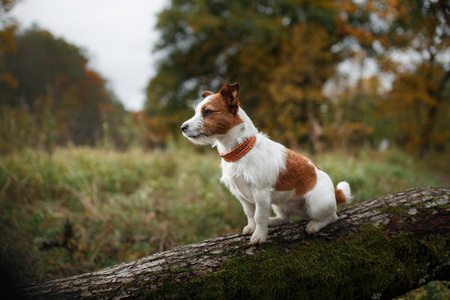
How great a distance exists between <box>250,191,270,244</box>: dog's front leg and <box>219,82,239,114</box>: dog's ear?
78 cm

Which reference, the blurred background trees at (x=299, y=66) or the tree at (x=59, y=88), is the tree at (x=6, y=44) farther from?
the blurred background trees at (x=299, y=66)

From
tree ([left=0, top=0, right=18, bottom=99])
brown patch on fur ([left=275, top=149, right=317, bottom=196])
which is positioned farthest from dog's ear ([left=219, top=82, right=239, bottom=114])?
tree ([left=0, top=0, right=18, bottom=99])

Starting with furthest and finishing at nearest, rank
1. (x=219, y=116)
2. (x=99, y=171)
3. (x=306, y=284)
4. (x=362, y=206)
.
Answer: (x=99, y=171), (x=362, y=206), (x=219, y=116), (x=306, y=284)

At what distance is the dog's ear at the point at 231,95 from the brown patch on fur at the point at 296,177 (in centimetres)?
74

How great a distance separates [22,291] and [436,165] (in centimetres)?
1235

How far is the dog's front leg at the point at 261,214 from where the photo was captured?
210 centimetres

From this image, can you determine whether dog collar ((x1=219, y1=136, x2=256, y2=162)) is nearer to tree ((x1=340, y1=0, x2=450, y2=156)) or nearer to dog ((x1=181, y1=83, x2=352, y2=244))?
dog ((x1=181, y1=83, x2=352, y2=244))

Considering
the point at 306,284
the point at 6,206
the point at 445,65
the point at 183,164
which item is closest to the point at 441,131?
the point at 445,65

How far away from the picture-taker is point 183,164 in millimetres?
6879

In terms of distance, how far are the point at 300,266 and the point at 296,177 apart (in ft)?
2.56

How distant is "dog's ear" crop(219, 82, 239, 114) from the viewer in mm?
1987

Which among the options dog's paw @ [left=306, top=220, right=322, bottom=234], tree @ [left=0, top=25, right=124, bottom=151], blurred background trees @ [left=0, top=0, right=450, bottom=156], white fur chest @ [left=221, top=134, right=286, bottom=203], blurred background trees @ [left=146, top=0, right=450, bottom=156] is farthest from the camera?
blurred background trees @ [left=146, top=0, right=450, bottom=156]

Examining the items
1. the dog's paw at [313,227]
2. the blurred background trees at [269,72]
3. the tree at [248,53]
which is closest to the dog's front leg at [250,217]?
the dog's paw at [313,227]

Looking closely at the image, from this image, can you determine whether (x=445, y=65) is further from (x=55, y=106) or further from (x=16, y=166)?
A: (x=55, y=106)
